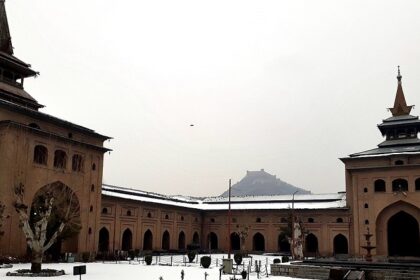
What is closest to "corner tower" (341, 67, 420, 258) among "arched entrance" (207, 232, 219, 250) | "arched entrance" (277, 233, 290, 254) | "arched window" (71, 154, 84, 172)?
"arched entrance" (277, 233, 290, 254)

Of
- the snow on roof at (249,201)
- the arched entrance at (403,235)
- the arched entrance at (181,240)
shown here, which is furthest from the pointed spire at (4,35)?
the arched entrance at (403,235)

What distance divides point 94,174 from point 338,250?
3008cm

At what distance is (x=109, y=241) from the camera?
47.1 m

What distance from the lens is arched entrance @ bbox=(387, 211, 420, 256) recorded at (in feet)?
161

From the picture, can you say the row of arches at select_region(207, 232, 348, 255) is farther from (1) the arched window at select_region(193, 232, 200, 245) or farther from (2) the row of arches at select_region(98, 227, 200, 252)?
(2) the row of arches at select_region(98, 227, 200, 252)

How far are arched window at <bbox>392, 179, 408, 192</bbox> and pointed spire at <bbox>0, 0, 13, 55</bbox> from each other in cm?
3873

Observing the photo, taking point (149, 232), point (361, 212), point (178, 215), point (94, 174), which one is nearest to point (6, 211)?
point (94, 174)

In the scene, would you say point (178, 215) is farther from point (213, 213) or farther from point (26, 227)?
point (26, 227)

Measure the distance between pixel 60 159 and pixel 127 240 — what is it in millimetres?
15634

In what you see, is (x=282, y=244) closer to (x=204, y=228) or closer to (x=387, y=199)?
(x=204, y=228)

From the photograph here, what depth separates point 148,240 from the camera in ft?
177

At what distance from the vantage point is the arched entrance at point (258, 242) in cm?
6091

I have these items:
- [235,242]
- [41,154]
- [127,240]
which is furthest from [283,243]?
[41,154]

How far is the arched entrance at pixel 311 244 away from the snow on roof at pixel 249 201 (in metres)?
3.52
